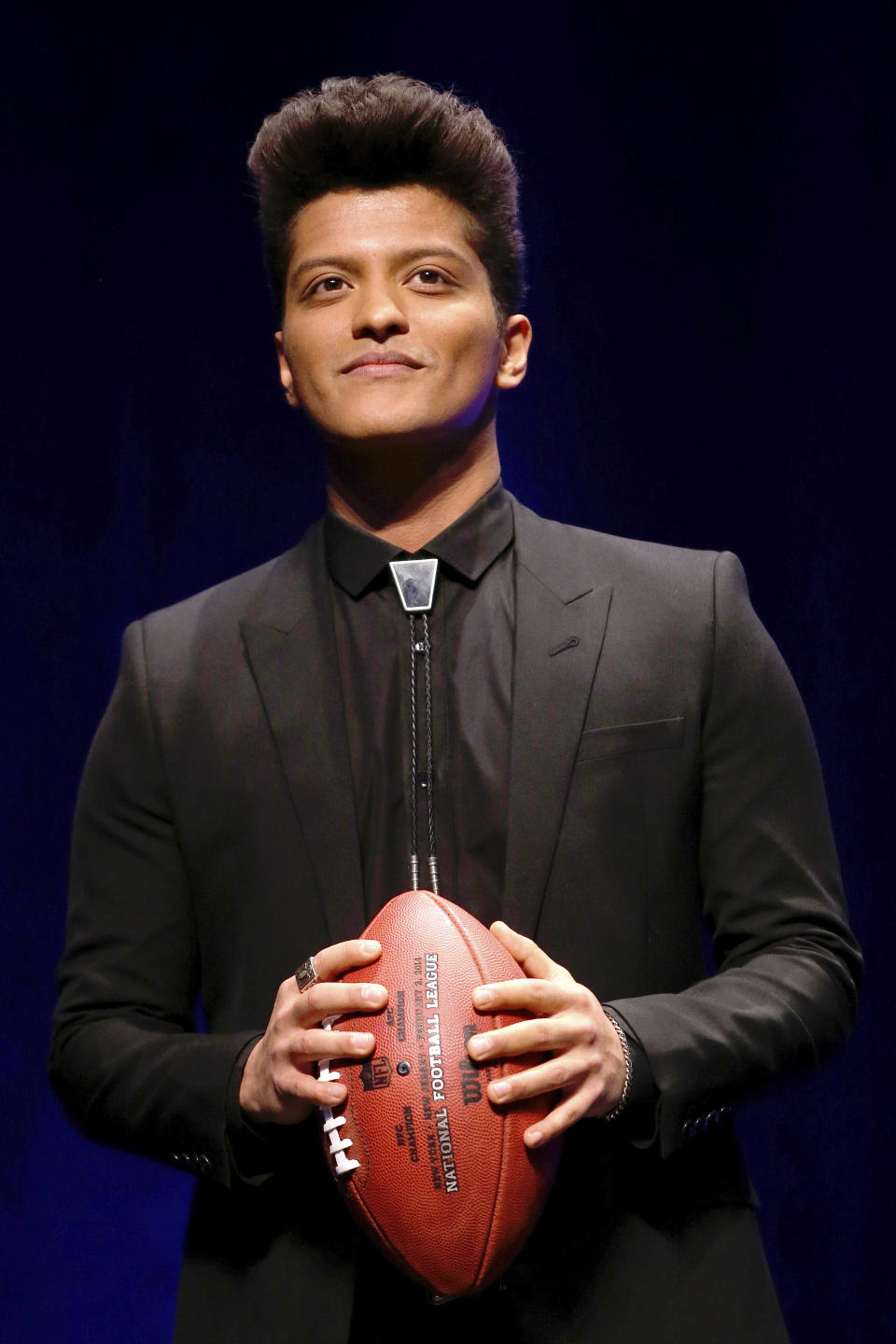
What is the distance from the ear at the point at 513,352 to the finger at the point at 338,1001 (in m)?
0.73

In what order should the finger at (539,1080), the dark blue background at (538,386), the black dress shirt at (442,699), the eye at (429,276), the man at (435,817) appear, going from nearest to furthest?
the finger at (539,1080) < the man at (435,817) < the black dress shirt at (442,699) < the eye at (429,276) < the dark blue background at (538,386)

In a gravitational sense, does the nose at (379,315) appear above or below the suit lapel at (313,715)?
above

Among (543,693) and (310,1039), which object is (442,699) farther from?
(310,1039)

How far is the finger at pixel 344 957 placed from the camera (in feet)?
4.87

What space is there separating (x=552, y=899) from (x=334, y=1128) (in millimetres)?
307

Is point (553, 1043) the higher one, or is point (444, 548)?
point (444, 548)

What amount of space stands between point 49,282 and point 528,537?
121 centimetres

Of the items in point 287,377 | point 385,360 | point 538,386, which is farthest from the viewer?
point 538,386

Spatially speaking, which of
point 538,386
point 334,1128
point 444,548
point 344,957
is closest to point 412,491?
point 444,548

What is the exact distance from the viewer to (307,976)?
4.99ft

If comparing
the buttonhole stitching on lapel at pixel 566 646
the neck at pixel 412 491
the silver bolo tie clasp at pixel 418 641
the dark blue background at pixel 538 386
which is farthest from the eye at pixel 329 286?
the dark blue background at pixel 538 386

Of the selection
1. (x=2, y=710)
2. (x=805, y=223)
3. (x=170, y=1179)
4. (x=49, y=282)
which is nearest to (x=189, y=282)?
(x=49, y=282)

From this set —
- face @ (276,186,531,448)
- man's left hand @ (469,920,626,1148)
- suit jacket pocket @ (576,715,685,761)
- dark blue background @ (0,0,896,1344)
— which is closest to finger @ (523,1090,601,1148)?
man's left hand @ (469,920,626,1148)

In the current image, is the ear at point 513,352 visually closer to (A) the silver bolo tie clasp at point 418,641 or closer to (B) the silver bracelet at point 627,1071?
(A) the silver bolo tie clasp at point 418,641
